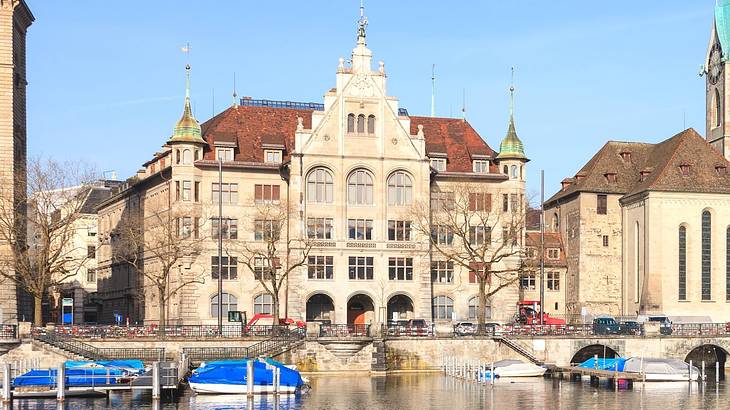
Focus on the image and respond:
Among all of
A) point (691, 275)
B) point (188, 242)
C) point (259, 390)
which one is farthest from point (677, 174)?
point (259, 390)

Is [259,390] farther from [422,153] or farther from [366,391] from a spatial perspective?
[422,153]

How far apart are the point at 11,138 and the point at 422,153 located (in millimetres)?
32370

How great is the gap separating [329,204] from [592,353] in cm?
2375

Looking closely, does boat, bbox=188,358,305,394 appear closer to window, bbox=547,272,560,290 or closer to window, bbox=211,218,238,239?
window, bbox=211,218,238,239

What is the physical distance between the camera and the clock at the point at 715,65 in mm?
132500

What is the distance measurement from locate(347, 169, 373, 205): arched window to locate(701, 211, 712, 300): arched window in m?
29.8

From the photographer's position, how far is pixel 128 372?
69188 mm

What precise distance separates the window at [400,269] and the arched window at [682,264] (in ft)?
78.3

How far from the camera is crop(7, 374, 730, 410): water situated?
206ft

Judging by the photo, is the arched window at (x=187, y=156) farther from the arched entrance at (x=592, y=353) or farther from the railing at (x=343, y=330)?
the arched entrance at (x=592, y=353)

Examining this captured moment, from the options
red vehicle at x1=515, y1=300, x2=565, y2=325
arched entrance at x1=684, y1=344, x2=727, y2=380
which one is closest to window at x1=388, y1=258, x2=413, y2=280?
red vehicle at x1=515, y1=300, x2=565, y2=325

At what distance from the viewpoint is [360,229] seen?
325 feet

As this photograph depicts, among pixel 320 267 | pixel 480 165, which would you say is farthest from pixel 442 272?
pixel 320 267

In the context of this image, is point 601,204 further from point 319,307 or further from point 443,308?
point 319,307
